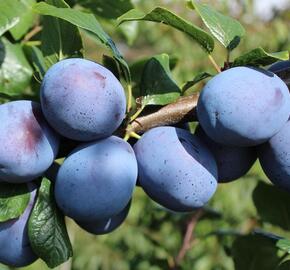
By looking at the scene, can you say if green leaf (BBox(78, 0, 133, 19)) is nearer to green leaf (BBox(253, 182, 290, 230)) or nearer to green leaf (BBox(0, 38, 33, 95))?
green leaf (BBox(0, 38, 33, 95))

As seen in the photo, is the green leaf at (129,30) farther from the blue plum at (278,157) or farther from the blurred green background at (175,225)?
the blue plum at (278,157)

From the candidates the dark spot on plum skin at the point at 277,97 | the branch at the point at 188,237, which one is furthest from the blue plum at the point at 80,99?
the branch at the point at 188,237

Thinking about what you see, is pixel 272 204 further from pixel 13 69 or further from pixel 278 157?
pixel 13 69

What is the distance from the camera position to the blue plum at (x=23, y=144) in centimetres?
78

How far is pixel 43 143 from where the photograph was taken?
2.63ft

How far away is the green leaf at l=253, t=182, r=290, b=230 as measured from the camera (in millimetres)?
1153

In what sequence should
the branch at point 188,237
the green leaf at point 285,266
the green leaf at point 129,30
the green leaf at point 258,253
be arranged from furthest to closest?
the branch at point 188,237, the green leaf at point 129,30, the green leaf at point 258,253, the green leaf at point 285,266

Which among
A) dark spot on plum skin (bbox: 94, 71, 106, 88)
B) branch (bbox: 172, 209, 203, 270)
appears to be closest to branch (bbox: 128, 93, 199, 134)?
dark spot on plum skin (bbox: 94, 71, 106, 88)

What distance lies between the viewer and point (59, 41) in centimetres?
91

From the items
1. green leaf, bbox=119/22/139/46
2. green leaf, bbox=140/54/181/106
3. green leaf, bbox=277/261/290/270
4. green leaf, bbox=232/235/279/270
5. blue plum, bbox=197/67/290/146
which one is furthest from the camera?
green leaf, bbox=119/22/139/46

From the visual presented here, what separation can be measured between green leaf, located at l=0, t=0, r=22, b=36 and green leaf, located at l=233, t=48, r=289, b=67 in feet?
1.19

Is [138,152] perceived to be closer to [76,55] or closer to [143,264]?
[76,55]

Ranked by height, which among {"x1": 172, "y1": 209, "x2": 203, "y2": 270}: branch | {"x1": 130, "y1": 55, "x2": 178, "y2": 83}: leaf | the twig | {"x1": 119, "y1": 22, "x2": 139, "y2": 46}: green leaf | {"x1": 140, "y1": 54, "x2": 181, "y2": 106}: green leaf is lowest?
{"x1": 172, "y1": 209, "x2": 203, "y2": 270}: branch

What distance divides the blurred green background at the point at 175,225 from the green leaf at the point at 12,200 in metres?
0.25
